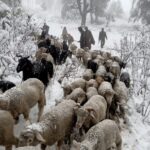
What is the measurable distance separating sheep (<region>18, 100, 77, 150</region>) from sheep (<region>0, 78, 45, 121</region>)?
0.69 metres

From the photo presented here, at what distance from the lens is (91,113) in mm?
8953

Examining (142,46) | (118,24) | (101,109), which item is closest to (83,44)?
(142,46)

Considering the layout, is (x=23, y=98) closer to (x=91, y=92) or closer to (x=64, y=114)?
(x=64, y=114)

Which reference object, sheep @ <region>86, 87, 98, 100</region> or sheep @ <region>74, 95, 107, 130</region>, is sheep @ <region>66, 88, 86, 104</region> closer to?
sheep @ <region>86, 87, 98, 100</region>

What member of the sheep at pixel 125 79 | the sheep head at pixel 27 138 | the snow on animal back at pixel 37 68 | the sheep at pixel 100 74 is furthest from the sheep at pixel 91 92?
the sheep at pixel 125 79

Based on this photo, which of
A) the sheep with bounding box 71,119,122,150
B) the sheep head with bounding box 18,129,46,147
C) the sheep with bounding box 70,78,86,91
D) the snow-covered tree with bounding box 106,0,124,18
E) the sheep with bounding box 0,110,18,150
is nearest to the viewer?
the sheep head with bounding box 18,129,46,147

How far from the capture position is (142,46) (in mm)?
20469

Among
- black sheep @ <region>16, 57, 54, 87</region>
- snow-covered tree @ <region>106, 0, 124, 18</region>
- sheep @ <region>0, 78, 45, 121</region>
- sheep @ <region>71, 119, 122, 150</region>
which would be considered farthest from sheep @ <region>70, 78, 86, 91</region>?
snow-covered tree @ <region>106, 0, 124, 18</region>

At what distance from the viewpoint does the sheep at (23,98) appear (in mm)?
8490

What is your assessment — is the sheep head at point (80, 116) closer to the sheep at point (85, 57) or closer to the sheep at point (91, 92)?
the sheep at point (91, 92)

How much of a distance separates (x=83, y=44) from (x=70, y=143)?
596 inches

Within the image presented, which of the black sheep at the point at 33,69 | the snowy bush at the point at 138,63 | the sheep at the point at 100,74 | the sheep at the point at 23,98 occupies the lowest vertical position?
the snowy bush at the point at 138,63

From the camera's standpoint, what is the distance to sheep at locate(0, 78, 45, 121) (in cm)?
849

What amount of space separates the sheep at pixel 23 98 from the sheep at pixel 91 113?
1.17m
